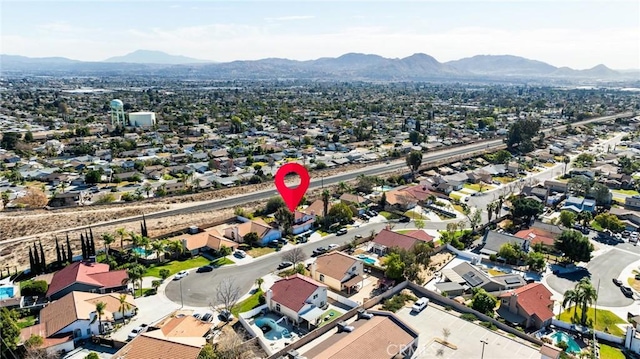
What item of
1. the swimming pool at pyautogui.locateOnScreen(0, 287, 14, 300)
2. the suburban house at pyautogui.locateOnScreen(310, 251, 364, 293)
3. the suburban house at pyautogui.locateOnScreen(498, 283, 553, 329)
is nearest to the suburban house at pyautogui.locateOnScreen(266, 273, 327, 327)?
the suburban house at pyautogui.locateOnScreen(310, 251, 364, 293)

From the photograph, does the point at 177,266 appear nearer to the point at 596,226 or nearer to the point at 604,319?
the point at 604,319

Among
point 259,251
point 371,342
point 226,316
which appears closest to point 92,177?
point 259,251

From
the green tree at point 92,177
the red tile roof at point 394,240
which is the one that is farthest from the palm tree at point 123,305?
the green tree at point 92,177

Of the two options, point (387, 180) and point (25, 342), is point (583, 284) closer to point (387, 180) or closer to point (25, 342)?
point (25, 342)

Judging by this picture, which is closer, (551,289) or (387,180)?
(551,289)

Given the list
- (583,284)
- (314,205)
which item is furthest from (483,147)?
(583,284)

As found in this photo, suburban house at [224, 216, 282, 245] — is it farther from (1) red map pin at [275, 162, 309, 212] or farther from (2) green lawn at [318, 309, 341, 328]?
(2) green lawn at [318, 309, 341, 328]
